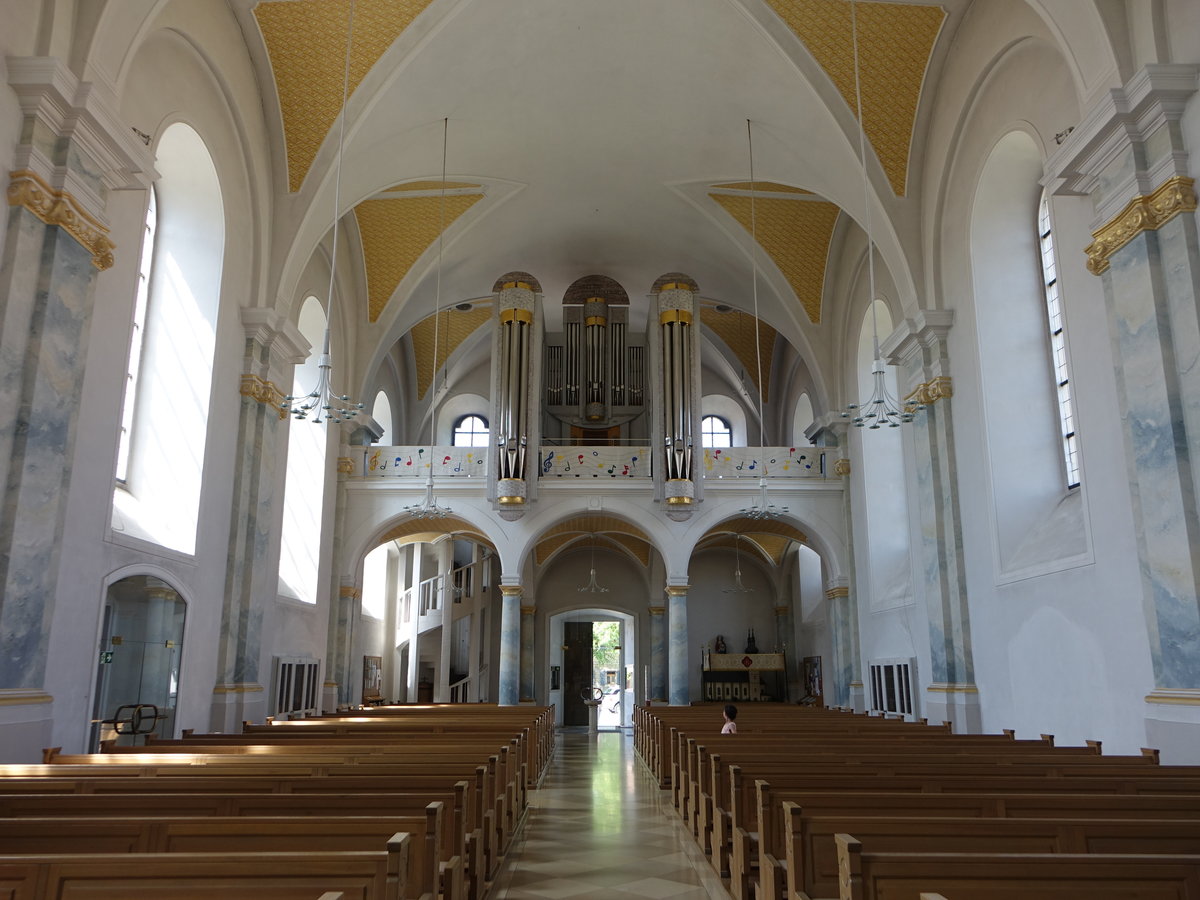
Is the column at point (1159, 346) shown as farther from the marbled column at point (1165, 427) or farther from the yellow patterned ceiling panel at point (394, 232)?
the yellow patterned ceiling panel at point (394, 232)

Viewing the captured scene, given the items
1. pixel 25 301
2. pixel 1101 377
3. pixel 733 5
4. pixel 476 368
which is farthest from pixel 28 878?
pixel 476 368

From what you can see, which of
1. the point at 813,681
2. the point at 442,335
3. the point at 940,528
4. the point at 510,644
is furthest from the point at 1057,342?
the point at 442,335

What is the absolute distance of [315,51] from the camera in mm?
10359

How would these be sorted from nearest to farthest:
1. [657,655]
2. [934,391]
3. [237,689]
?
[237,689] < [934,391] < [657,655]

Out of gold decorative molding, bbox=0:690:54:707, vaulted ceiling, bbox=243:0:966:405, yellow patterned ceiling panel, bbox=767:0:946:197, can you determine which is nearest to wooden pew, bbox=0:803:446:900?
gold decorative molding, bbox=0:690:54:707

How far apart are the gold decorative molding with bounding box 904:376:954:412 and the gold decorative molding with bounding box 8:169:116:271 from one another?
27.4ft

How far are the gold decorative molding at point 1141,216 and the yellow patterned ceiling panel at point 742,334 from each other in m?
11.5

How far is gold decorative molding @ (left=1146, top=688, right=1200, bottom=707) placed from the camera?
6.00m

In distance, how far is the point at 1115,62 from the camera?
7.04 metres

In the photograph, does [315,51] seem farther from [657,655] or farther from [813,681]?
[813,681]

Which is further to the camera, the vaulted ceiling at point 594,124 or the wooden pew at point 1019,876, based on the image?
the vaulted ceiling at point 594,124

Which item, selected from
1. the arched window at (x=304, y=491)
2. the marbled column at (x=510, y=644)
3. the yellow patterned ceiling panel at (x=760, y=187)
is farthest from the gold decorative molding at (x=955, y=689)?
the arched window at (x=304, y=491)

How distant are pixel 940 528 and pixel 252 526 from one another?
795 cm

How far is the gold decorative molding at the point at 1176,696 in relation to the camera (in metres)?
6.00
